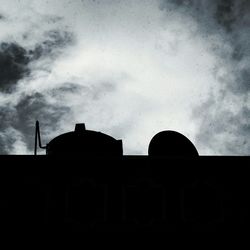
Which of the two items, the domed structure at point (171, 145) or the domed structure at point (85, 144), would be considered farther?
the domed structure at point (171, 145)

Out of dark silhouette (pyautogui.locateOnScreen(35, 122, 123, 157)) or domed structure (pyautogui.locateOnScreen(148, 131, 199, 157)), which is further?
domed structure (pyautogui.locateOnScreen(148, 131, 199, 157))

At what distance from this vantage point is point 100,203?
500 inches

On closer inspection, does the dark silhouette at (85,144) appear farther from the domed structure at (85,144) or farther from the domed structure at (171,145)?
the domed structure at (171,145)

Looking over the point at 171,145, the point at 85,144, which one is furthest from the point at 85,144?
the point at 171,145

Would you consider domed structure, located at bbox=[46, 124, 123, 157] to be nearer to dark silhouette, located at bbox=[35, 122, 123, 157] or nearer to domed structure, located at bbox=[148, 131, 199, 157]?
dark silhouette, located at bbox=[35, 122, 123, 157]

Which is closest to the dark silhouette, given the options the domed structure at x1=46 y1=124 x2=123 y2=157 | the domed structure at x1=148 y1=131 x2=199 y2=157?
Answer: the domed structure at x1=46 y1=124 x2=123 y2=157

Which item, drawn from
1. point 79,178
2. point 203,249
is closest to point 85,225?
A: point 79,178

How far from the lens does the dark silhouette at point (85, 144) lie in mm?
15795

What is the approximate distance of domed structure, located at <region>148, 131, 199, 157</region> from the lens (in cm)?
1609

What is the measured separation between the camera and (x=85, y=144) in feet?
52.2

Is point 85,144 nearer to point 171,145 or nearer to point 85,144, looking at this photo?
point 85,144

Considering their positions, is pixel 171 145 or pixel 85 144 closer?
pixel 85 144

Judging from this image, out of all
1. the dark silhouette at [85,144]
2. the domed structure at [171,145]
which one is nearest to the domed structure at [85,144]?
the dark silhouette at [85,144]

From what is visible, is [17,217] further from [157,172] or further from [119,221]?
[157,172]
